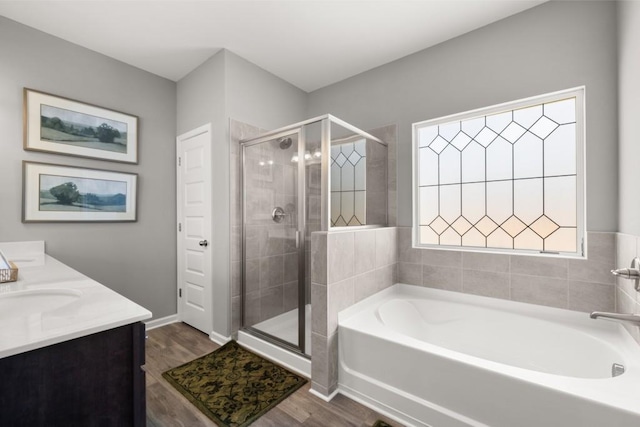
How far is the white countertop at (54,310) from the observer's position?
2.56 ft

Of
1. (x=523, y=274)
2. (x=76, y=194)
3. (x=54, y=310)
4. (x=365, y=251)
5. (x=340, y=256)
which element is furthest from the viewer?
(x=76, y=194)

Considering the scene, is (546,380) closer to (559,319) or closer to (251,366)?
(559,319)

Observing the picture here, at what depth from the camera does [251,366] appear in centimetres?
208

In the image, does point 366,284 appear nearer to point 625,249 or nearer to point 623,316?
point 623,316

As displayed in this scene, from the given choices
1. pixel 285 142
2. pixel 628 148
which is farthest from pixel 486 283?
pixel 285 142

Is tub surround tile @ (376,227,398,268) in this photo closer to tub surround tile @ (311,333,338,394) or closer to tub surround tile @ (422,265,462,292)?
tub surround tile @ (422,265,462,292)

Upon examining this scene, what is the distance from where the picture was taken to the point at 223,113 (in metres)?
2.49

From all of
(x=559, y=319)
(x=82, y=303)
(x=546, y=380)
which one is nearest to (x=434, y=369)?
(x=546, y=380)

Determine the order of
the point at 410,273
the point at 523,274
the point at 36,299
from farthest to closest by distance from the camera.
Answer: the point at 410,273 → the point at 523,274 → the point at 36,299

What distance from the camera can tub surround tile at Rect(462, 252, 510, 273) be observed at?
205cm

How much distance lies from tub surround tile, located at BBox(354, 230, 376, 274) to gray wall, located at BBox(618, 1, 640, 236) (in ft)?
4.79

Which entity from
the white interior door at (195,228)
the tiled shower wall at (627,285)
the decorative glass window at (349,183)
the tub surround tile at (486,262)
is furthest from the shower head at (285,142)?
the tiled shower wall at (627,285)

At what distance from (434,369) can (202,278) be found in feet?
7.24

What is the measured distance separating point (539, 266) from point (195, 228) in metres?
3.00
